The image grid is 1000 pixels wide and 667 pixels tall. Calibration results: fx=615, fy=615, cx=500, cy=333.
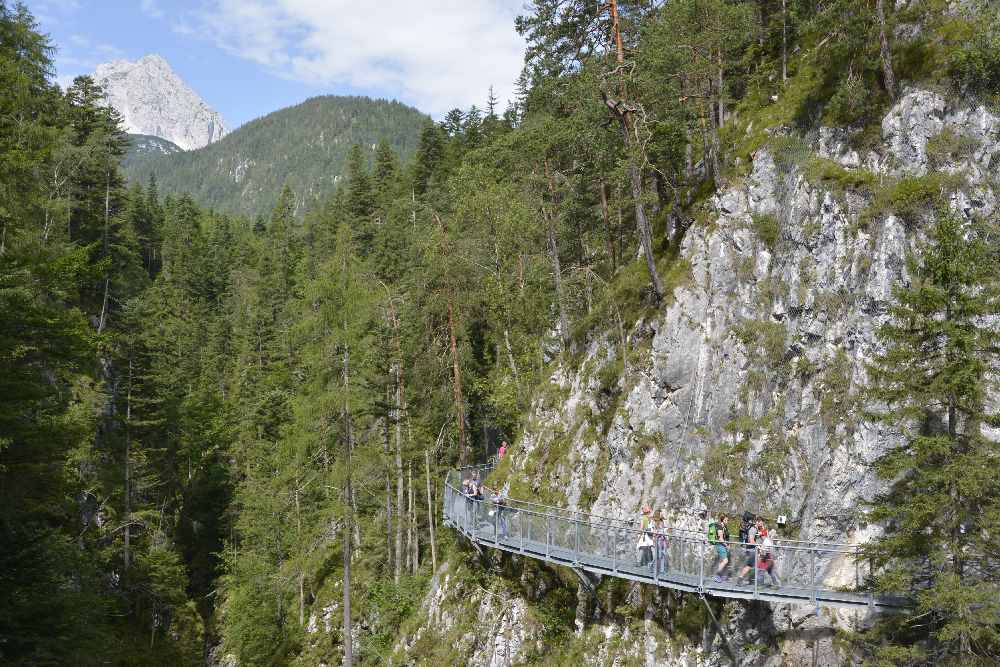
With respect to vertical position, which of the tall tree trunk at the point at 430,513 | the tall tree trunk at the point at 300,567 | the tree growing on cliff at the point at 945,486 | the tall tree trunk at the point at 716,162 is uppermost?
the tall tree trunk at the point at 716,162

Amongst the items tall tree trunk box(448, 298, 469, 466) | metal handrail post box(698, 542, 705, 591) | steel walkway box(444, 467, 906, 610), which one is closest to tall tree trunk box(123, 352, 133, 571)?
tall tree trunk box(448, 298, 469, 466)

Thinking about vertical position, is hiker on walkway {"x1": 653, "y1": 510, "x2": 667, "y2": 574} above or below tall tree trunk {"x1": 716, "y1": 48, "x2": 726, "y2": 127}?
below

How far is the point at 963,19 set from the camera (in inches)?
603

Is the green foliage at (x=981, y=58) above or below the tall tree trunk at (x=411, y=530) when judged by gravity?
above

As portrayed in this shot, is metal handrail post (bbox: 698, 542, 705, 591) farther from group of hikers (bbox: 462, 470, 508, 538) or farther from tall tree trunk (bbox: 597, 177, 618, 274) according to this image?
tall tree trunk (bbox: 597, 177, 618, 274)

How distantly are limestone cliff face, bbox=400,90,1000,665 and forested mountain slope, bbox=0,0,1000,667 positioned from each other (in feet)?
0.22

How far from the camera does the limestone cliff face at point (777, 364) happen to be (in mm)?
13219

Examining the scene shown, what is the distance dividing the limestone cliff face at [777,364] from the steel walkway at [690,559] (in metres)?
0.61

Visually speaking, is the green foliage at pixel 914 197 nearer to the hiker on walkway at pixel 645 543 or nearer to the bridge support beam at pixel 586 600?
the hiker on walkway at pixel 645 543

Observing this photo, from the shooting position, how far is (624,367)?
18469 millimetres

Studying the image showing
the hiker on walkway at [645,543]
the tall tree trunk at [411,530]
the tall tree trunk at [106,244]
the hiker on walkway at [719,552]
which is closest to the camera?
the hiker on walkway at [719,552]

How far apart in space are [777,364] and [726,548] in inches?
198

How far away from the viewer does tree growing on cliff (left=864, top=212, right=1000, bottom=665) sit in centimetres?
935

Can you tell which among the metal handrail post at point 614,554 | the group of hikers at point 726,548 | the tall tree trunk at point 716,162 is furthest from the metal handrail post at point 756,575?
the tall tree trunk at point 716,162
